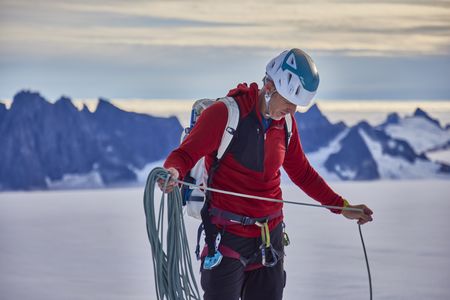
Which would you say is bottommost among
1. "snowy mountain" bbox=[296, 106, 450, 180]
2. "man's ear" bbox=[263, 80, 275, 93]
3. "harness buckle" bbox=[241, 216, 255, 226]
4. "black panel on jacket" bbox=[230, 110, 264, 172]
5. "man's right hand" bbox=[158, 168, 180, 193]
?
"snowy mountain" bbox=[296, 106, 450, 180]

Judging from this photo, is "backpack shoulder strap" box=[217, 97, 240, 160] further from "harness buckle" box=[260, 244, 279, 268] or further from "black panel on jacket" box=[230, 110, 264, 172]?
"harness buckle" box=[260, 244, 279, 268]

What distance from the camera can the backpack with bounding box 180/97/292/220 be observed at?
274cm

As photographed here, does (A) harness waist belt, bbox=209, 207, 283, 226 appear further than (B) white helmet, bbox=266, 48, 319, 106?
Yes

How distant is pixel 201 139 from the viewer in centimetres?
270

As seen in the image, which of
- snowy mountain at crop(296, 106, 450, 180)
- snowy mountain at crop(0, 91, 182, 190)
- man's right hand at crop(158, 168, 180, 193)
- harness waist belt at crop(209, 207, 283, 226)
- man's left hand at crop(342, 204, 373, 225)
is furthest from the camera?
snowy mountain at crop(296, 106, 450, 180)

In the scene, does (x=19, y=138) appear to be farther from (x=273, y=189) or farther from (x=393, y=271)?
(x=273, y=189)

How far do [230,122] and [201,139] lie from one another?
0.33ft

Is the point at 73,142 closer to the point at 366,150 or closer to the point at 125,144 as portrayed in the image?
the point at 125,144

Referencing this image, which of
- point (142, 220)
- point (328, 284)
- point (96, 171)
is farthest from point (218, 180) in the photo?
point (96, 171)

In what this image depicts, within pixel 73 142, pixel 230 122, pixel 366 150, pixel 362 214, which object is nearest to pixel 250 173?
pixel 230 122

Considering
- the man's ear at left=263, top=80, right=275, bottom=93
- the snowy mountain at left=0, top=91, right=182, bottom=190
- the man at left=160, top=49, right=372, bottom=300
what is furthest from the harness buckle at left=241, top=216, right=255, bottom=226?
the snowy mountain at left=0, top=91, right=182, bottom=190

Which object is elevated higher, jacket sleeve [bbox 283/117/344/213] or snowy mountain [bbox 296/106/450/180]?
jacket sleeve [bbox 283/117/344/213]

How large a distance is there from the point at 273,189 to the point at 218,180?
171mm

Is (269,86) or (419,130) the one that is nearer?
(269,86)
